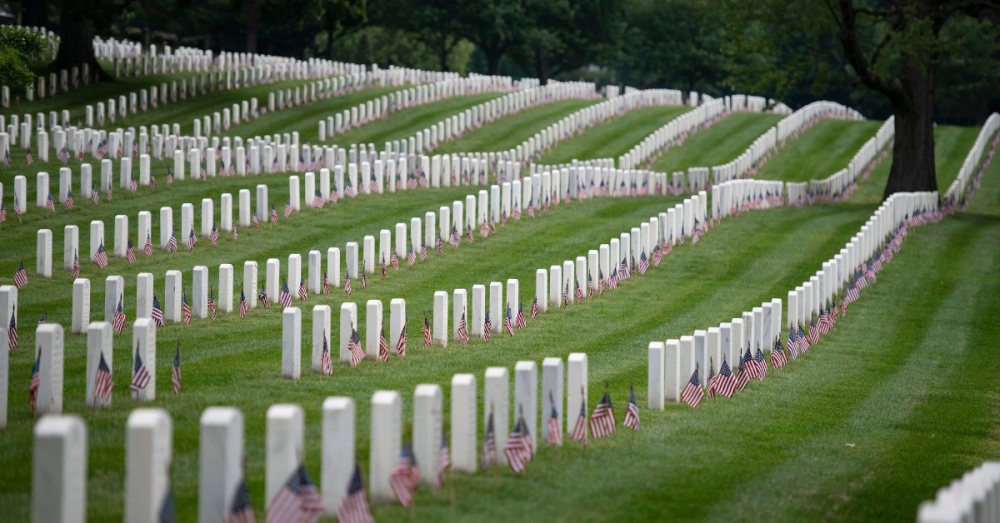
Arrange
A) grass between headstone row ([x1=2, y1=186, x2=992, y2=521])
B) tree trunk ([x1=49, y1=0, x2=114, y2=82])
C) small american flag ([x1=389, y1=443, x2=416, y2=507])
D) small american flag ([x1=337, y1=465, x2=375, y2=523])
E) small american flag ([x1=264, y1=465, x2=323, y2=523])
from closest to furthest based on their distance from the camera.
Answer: small american flag ([x1=264, y1=465, x2=323, y2=523])
small american flag ([x1=337, y1=465, x2=375, y2=523])
small american flag ([x1=389, y1=443, x2=416, y2=507])
grass between headstone row ([x1=2, y1=186, x2=992, y2=521])
tree trunk ([x1=49, y1=0, x2=114, y2=82])

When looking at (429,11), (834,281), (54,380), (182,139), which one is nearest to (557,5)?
(429,11)

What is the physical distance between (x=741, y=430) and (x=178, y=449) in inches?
194

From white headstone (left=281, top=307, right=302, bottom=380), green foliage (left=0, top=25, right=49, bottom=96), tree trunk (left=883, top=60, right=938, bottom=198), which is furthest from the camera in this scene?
tree trunk (left=883, top=60, right=938, bottom=198)

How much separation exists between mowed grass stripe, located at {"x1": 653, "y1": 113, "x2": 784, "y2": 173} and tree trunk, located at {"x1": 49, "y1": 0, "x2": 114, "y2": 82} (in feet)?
64.2

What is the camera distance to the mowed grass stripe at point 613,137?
117 ft

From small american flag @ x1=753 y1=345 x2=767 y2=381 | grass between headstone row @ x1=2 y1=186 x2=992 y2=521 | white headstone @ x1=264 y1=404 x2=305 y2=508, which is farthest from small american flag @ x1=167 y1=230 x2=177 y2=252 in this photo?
white headstone @ x1=264 y1=404 x2=305 y2=508

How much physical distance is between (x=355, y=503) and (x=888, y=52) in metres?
25.7

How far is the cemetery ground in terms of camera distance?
287 inches

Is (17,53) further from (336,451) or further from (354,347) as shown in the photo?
(336,451)

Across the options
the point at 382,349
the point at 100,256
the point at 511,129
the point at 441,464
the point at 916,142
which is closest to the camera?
the point at 441,464

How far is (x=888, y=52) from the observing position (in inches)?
1103

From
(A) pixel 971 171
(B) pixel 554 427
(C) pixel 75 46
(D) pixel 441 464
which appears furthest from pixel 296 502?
(A) pixel 971 171

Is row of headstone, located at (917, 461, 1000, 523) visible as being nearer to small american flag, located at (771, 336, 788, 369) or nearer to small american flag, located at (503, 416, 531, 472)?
small american flag, located at (503, 416, 531, 472)

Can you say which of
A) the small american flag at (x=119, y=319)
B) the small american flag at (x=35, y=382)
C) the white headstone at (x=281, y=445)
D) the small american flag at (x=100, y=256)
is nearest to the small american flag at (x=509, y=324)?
the small american flag at (x=119, y=319)
